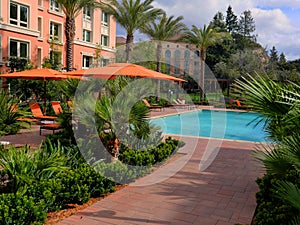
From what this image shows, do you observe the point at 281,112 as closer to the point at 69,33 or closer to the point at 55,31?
the point at 69,33

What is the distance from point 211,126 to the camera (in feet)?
66.2

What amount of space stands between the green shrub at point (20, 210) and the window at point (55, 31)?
86.5 ft

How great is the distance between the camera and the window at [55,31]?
94.8 ft

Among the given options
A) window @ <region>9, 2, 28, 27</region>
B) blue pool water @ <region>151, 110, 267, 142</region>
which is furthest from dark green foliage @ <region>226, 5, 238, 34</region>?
Answer: window @ <region>9, 2, 28, 27</region>

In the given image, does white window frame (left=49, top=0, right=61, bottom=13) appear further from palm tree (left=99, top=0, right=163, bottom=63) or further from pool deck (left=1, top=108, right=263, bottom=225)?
pool deck (left=1, top=108, right=263, bottom=225)

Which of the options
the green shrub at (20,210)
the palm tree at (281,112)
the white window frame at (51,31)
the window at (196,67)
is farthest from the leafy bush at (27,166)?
the window at (196,67)

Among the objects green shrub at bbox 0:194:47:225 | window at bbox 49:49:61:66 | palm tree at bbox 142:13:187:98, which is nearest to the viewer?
green shrub at bbox 0:194:47:225

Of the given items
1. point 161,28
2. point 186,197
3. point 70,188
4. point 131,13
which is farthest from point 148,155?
point 161,28

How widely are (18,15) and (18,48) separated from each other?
245cm

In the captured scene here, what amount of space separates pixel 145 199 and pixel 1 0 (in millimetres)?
21554

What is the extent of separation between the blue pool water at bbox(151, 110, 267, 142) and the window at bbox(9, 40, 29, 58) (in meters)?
12.4

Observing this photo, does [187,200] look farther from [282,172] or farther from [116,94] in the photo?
[116,94]

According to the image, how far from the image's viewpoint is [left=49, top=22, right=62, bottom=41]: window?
2889 centimetres

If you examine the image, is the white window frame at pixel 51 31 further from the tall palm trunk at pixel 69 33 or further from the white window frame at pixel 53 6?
the tall palm trunk at pixel 69 33
